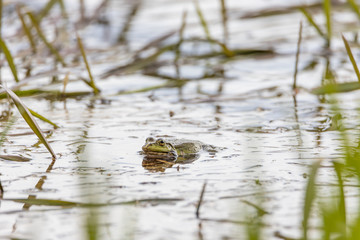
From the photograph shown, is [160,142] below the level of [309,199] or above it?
above

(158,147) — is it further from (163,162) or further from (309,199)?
(309,199)

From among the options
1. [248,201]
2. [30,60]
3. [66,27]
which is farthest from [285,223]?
[66,27]

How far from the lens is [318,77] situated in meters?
5.62

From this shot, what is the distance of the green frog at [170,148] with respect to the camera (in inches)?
133

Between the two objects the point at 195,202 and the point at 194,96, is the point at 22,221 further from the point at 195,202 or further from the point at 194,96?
the point at 194,96

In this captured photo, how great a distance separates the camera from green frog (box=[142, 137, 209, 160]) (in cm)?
339

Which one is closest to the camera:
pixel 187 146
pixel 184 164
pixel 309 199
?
pixel 309 199

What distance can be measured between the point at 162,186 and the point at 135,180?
16cm

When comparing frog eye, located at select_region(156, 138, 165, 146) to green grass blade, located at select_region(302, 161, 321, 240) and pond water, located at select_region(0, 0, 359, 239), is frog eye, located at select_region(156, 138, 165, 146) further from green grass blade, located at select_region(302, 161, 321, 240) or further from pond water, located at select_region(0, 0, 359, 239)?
green grass blade, located at select_region(302, 161, 321, 240)

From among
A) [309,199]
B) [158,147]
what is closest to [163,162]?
[158,147]

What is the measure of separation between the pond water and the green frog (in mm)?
69

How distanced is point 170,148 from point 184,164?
202mm

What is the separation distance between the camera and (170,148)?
3518 mm

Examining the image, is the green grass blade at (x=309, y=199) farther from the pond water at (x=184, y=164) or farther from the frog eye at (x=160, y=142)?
the frog eye at (x=160, y=142)
